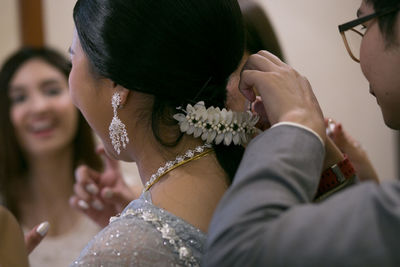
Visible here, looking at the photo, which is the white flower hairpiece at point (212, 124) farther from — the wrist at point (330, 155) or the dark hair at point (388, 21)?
the dark hair at point (388, 21)

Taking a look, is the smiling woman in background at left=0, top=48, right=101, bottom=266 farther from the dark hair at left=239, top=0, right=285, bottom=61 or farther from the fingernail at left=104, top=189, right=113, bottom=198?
the dark hair at left=239, top=0, right=285, bottom=61

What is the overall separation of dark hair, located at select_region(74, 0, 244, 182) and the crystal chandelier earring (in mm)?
57

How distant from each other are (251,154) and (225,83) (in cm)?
31

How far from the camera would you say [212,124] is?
1014 mm

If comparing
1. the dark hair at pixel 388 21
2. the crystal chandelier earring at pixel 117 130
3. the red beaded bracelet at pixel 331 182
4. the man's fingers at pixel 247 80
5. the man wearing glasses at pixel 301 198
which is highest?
the dark hair at pixel 388 21

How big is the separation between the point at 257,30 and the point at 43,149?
1.46m

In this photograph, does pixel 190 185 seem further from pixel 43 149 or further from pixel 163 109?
pixel 43 149

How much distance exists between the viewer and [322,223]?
657 millimetres

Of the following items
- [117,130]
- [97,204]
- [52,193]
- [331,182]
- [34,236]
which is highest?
[117,130]

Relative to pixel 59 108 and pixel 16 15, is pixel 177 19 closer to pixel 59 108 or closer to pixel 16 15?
pixel 59 108

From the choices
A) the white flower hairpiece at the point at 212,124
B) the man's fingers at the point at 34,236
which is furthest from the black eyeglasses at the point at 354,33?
the man's fingers at the point at 34,236

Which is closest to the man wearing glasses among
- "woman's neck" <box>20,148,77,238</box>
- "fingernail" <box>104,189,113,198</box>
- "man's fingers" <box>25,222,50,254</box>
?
"man's fingers" <box>25,222,50,254</box>

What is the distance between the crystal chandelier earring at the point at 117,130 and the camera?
1055 millimetres

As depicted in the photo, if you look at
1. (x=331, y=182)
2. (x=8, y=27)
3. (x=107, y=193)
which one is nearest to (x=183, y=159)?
(x=331, y=182)
